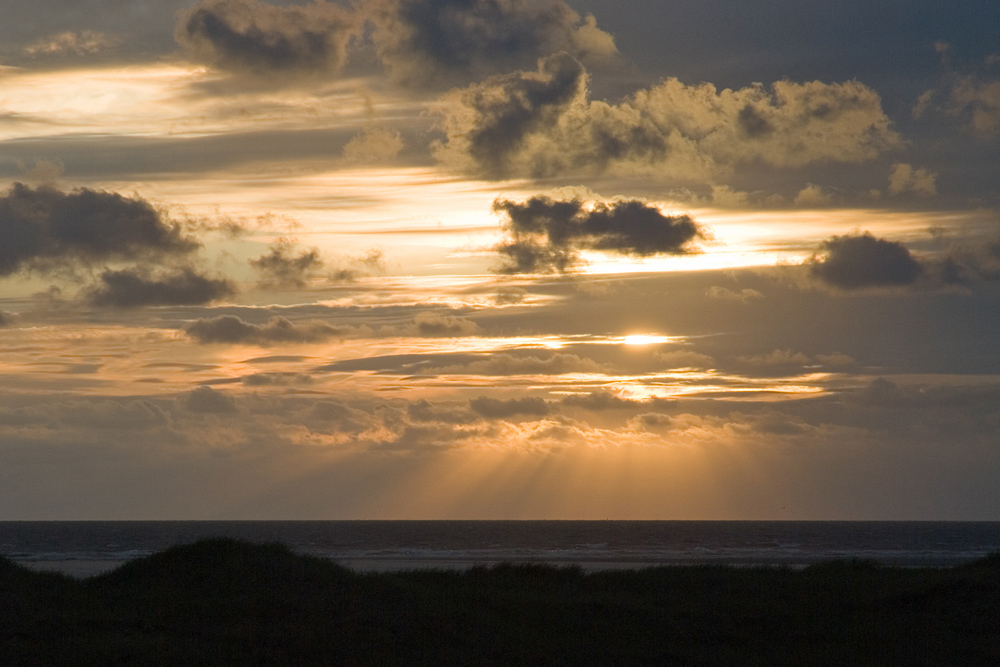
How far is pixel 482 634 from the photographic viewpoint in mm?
23141

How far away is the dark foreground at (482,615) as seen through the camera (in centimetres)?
2134

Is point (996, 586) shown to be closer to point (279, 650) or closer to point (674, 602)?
point (674, 602)

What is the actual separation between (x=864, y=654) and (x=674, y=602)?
6.31 meters

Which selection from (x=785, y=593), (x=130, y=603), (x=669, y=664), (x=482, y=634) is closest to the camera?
(x=669, y=664)

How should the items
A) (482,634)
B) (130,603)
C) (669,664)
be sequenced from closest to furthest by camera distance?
1. (669,664)
2. (482,634)
3. (130,603)

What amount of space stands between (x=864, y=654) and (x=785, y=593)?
643cm

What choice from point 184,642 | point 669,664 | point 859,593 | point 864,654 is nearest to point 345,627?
point 184,642

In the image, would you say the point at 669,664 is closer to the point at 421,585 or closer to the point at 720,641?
the point at 720,641

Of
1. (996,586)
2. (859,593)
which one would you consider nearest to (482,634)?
(859,593)

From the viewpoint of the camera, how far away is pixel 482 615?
24953 millimetres

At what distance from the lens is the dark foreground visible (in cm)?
2134

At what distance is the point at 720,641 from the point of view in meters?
23.5

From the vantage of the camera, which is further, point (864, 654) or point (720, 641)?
point (720, 641)

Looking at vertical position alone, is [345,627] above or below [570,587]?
above
